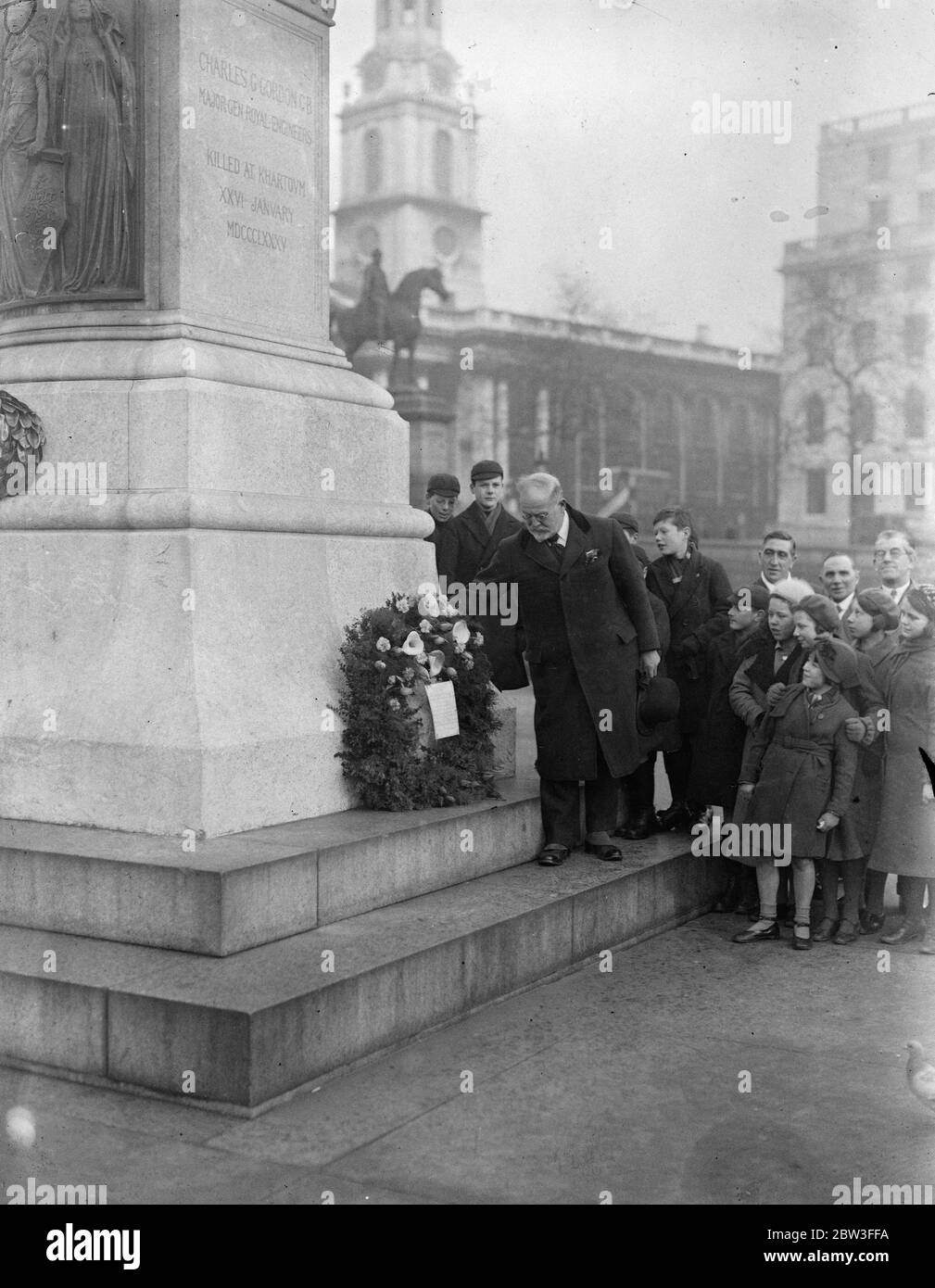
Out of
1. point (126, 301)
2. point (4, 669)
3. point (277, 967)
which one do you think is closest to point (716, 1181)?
point (277, 967)

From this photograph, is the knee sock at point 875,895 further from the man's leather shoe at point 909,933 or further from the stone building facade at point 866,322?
the stone building facade at point 866,322

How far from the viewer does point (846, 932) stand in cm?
685

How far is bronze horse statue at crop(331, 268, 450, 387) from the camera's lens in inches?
1351

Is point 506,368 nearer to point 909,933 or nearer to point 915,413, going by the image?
point 915,413

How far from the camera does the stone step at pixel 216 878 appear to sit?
16.8ft

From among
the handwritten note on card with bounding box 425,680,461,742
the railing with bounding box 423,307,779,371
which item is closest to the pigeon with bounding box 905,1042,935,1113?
the handwritten note on card with bounding box 425,680,461,742

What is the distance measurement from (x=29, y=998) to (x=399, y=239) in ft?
264

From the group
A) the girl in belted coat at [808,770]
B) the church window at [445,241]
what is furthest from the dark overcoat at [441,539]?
the church window at [445,241]

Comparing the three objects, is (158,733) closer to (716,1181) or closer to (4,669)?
(4,669)

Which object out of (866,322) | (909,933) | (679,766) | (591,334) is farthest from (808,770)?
(591,334)

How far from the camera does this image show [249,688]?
605cm

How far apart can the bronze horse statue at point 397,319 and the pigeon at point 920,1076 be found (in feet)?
100

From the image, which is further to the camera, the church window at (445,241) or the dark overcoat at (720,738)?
the church window at (445,241)

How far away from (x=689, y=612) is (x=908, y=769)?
159 cm
